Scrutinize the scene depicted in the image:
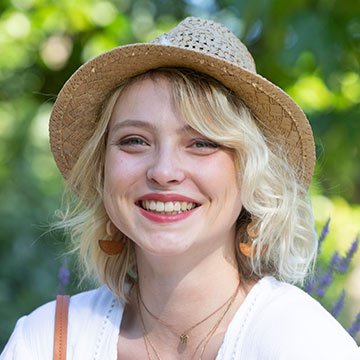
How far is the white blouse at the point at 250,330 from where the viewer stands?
202cm

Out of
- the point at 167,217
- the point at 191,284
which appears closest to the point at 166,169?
the point at 167,217

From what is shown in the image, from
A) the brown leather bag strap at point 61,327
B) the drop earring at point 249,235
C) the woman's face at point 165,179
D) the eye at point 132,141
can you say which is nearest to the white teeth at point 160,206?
the woman's face at point 165,179

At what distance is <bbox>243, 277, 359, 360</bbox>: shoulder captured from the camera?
2.00 m

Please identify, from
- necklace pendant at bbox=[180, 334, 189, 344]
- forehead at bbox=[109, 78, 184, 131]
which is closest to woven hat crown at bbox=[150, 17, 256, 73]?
forehead at bbox=[109, 78, 184, 131]

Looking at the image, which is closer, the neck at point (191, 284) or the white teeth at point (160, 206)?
the white teeth at point (160, 206)

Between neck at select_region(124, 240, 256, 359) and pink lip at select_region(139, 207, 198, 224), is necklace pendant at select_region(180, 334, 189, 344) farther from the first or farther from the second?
pink lip at select_region(139, 207, 198, 224)

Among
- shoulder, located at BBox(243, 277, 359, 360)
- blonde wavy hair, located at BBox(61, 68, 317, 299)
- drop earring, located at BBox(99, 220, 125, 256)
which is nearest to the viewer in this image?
shoulder, located at BBox(243, 277, 359, 360)

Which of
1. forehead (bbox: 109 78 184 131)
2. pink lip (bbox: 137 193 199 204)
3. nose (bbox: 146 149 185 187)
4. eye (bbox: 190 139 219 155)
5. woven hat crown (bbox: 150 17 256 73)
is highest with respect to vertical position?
woven hat crown (bbox: 150 17 256 73)

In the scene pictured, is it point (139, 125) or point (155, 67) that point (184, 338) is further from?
point (155, 67)

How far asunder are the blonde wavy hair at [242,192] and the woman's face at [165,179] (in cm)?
3

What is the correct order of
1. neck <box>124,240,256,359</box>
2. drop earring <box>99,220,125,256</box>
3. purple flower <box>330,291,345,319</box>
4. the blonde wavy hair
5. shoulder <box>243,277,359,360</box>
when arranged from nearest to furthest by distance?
shoulder <box>243,277,359,360</box> → the blonde wavy hair → neck <box>124,240,256,359</box> → purple flower <box>330,291,345,319</box> → drop earring <box>99,220,125,256</box>

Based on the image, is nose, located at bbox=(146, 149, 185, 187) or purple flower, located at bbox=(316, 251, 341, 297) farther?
purple flower, located at bbox=(316, 251, 341, 297)

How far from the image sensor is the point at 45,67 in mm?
7285

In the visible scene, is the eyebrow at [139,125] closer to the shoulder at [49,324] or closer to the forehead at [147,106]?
the forehead at [147,106]
